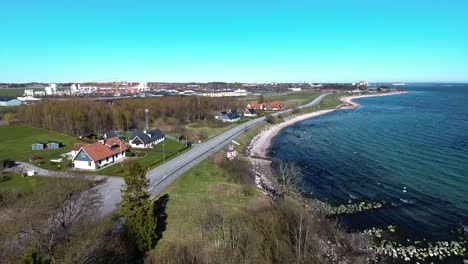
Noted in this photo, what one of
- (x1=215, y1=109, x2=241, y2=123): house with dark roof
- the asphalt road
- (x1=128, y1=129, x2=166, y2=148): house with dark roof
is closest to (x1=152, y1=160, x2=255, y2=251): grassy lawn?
the asphalt road

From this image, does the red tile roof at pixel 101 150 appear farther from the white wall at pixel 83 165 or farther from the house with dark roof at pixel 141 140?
the house with dark roof at pixel 141 140

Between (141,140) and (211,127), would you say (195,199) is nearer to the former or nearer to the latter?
(141,140)

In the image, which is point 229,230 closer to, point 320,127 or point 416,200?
point 416,200

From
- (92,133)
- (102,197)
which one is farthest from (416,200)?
(92,133)

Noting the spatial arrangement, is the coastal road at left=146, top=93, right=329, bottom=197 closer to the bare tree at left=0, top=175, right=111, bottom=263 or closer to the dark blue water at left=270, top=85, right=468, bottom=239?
the bare tree at left=0, top=175, right=111, bottom=263

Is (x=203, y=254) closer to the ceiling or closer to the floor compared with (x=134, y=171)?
closer to the floor

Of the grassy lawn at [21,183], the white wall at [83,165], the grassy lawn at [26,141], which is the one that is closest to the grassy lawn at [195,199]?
the white wall at [83,165]
